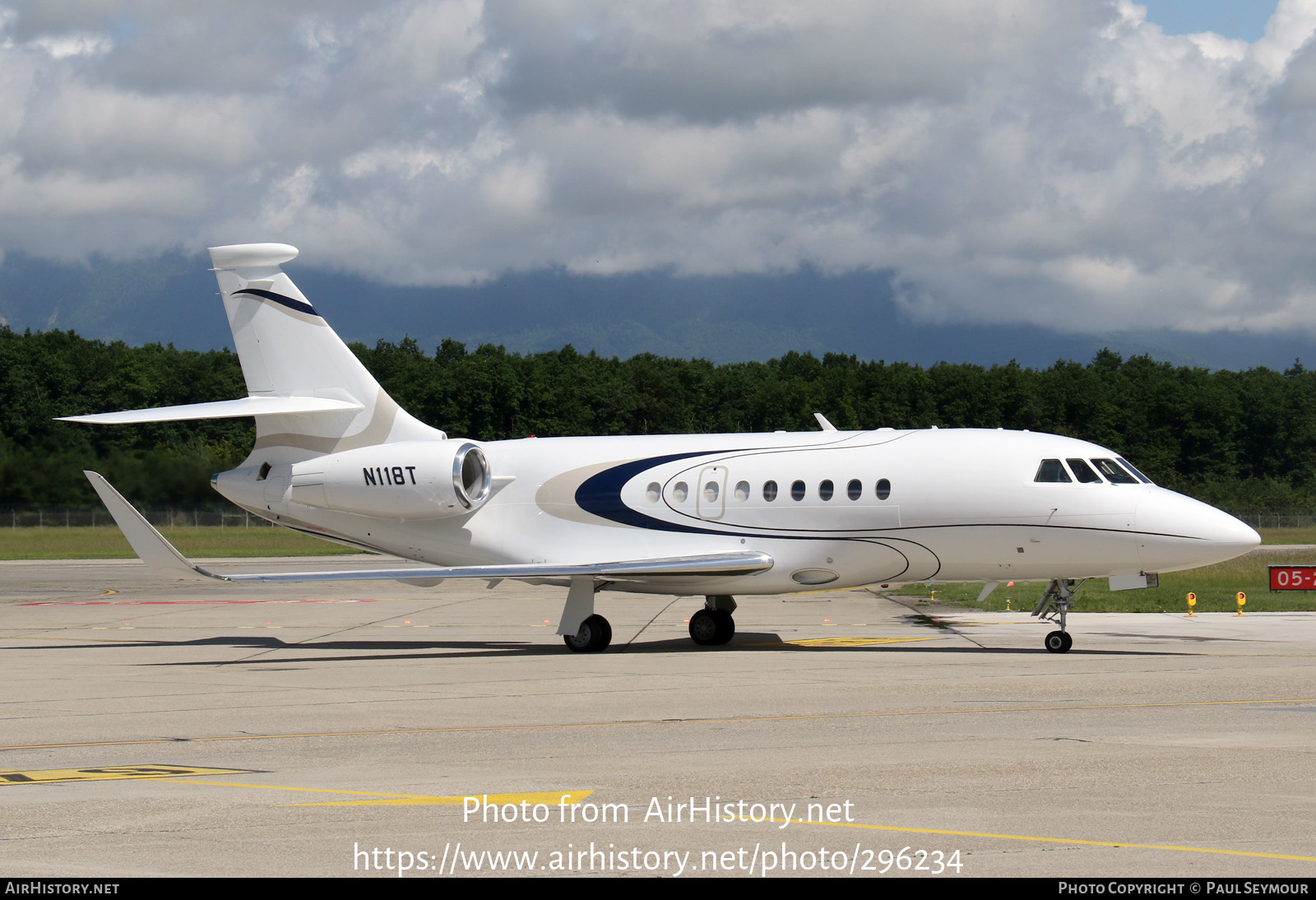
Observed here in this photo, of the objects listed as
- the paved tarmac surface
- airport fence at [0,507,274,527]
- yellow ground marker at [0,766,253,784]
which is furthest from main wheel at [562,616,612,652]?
yellow ground marker at [0,766,253,784]

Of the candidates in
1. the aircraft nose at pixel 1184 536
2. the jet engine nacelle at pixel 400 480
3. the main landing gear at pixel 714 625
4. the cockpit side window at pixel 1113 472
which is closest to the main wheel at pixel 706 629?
the main landing gear at pixel 714 625

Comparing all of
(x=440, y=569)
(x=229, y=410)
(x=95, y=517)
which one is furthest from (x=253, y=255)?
(x=95, y=517)

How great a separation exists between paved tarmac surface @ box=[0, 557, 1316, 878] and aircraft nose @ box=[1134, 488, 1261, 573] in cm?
151

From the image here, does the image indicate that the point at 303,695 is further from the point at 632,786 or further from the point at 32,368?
the point at 32,368

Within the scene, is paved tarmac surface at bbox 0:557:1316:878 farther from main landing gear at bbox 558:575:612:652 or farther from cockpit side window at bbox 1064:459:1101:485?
cockpit side window at bbox 1064:459:1101:485

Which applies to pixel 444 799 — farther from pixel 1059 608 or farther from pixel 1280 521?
pixel 1280 521

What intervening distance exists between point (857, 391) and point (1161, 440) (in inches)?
1037

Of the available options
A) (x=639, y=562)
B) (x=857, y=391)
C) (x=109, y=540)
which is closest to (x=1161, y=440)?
(x=857, y=391)

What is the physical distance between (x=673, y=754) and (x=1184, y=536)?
1173 cm

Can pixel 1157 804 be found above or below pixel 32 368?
below

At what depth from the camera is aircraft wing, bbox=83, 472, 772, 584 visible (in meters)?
20.6

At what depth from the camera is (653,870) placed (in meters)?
7.61

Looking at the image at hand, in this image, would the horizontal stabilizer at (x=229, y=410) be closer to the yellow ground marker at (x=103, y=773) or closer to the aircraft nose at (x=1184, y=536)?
the yellow ground marker at (x=103, y=773)

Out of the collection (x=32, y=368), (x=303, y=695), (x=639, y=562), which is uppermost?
(x=32, y=368)
